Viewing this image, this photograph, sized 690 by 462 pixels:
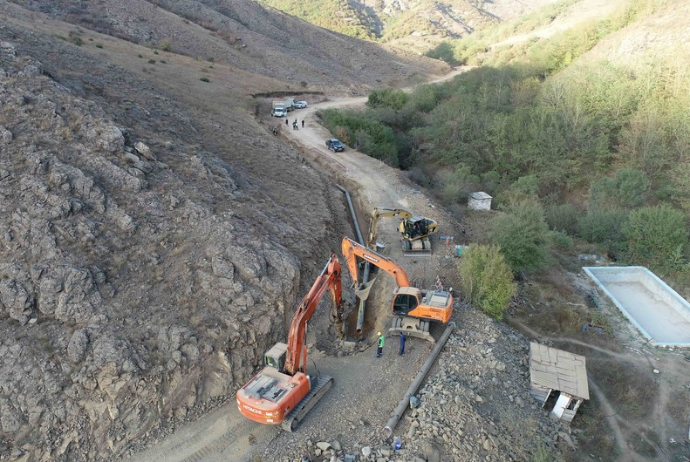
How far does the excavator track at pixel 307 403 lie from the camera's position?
12.5 metres

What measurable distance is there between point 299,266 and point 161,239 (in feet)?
17.4

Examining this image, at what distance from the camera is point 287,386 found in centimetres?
1259

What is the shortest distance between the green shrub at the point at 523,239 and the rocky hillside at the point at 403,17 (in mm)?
96938

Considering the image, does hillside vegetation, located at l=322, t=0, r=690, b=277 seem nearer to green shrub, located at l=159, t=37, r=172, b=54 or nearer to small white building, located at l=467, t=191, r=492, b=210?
small white building, located at l=467, t=191, r=492, b=210

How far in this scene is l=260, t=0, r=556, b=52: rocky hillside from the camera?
117m

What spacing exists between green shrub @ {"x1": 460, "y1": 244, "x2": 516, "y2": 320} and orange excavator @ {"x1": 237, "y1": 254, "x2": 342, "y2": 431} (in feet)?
24.0

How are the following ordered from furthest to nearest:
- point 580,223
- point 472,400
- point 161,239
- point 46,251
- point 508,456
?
point 580,223 → point 161,239 → point 46,251 → point 472,400 → point 508,456

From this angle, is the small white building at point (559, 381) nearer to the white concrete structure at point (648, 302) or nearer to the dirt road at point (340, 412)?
the dirt road at point (340, 412)

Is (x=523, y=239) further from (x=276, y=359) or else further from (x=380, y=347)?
(x=276, y=359)

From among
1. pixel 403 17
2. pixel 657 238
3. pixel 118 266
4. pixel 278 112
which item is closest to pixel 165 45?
pixel 278 112

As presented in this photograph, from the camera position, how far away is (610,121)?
3853 cm

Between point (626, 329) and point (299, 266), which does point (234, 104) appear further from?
point (626, 329)

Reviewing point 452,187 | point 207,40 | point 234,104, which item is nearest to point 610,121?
point 452,187

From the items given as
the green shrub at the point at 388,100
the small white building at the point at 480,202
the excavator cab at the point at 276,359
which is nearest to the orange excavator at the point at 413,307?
the excavator cab at the point at 276,359
